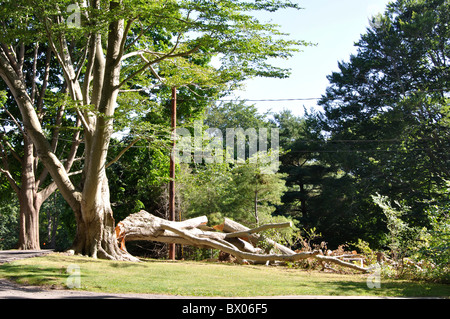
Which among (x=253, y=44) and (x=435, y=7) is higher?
(x=435, y=7)

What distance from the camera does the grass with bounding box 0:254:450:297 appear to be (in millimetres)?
8648

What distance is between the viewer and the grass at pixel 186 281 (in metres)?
8.65

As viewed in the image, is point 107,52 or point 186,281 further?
point 107,52

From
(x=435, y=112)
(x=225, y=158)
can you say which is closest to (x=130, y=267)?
(x=225, y=158)

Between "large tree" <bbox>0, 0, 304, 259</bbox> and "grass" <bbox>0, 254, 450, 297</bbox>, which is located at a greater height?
"large tree" <bbox>0, 0, 304, 259</bbox>

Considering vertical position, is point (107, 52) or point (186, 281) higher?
point (107, 52)

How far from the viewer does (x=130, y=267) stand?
38.3 feet

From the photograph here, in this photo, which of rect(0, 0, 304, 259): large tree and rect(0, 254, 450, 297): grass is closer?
rect(0, 254, 450, 297): grass

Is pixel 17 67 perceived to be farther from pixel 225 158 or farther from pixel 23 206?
pixel 225 158

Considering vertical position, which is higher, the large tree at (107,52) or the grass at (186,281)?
the large tree at (107,52)

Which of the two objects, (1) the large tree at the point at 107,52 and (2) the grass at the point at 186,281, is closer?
(2) the grass at the point at 186,281

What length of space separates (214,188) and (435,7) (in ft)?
76.0

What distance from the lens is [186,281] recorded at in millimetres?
9781

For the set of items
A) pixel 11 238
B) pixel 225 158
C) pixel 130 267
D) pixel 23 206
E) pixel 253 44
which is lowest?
pixel 11 238
